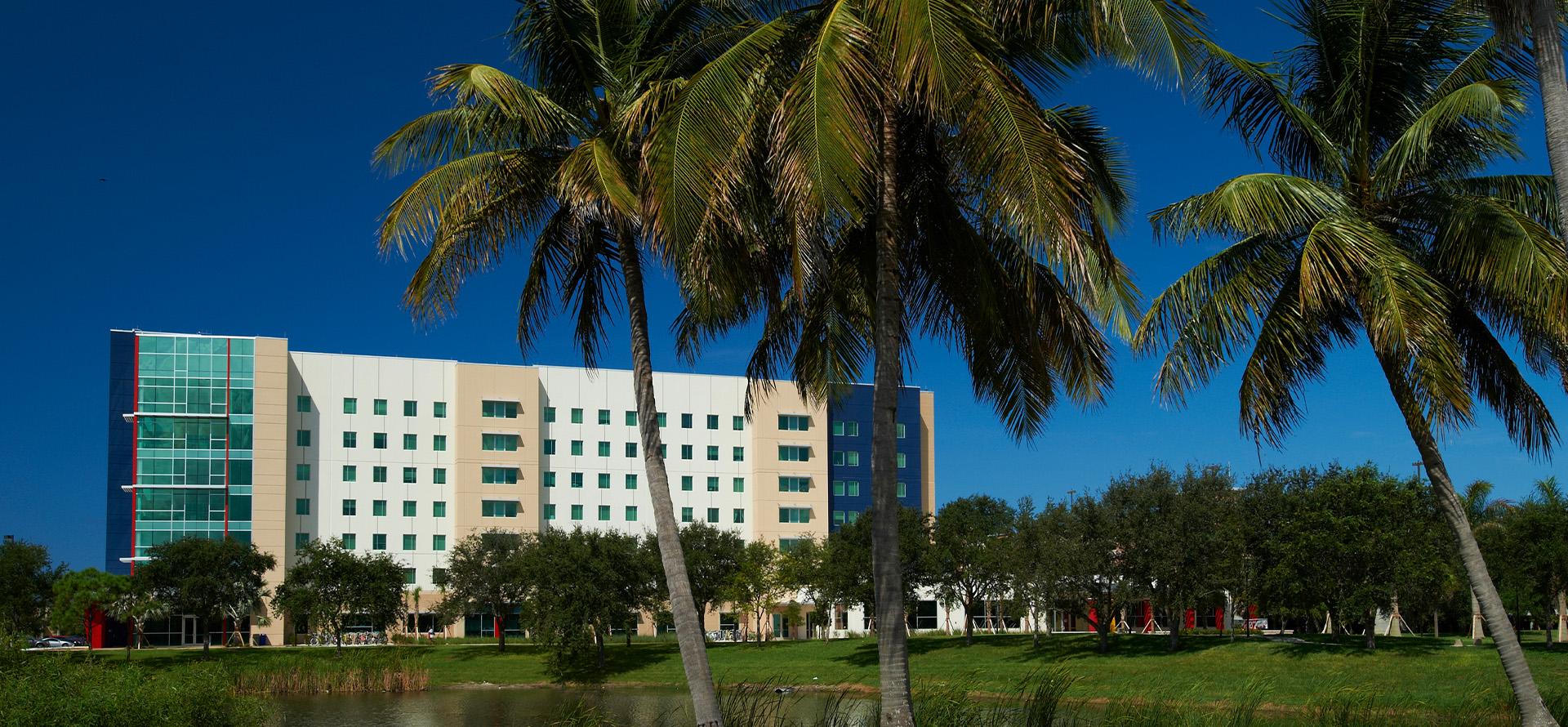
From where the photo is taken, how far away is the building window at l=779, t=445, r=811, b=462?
10962 centimetres

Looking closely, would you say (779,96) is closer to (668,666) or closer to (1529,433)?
Result: (1529,433)

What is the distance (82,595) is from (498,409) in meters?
33.1

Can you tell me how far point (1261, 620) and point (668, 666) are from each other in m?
55.5

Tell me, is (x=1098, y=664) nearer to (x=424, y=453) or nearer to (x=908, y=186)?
(x=908, y=186)

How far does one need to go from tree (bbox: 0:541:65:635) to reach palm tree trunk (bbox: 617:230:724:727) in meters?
64.8

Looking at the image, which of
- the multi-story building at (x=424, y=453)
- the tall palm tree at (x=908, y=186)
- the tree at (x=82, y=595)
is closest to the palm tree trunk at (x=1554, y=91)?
the tall palm tree at (x=908, y=186)

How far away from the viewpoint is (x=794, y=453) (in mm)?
110188

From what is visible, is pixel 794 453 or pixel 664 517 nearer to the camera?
pixel 664 517

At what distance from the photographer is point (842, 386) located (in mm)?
17812

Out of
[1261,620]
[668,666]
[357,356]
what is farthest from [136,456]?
[1261,620]

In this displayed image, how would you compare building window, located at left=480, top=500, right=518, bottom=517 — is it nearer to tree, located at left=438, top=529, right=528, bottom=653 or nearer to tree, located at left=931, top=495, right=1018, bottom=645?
tree, located at left=438, top=529, right=528, bottom=653

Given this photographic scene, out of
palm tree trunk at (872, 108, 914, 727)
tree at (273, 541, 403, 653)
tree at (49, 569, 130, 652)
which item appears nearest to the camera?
palm tree trunk at (872, 108, 914, 727)

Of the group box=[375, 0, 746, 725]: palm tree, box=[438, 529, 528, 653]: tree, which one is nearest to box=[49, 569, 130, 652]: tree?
box=[438, 529, 528, 653]: tree

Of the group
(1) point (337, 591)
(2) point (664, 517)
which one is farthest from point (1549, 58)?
(1) point (337, 591)
